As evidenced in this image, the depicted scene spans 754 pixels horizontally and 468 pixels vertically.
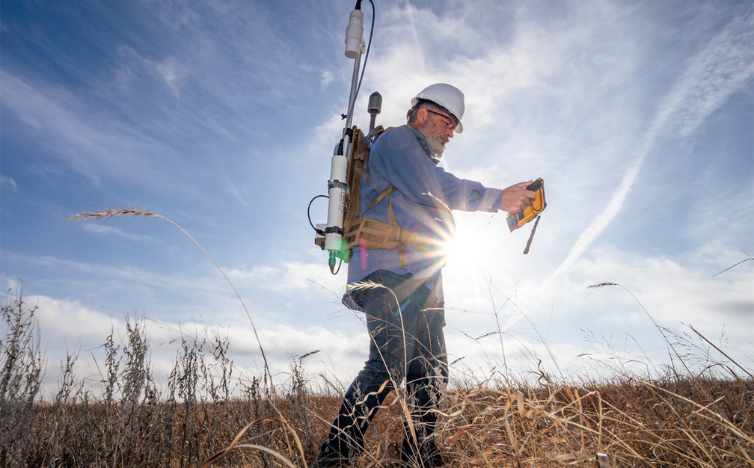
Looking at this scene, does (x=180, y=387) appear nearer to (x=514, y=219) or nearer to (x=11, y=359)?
(x=11, y=359)

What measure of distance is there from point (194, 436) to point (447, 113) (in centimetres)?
303

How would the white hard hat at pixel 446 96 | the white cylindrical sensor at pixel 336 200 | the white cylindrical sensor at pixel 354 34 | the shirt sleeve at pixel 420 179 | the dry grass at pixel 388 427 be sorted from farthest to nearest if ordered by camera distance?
the white cylindrical sensor at pixel 354 34
the white hard hat at pixel 446 96
the white cylindrical sensor at pixel 336 200
the shirt sleeve at pixel 420 179
the dry grass at pixel 388 427

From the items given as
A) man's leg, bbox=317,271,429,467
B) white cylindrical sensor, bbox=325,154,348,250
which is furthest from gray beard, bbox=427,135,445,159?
man's leg, bbox=317,271,429,467

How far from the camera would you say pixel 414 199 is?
2781 millimetres

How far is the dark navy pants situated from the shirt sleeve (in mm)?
595

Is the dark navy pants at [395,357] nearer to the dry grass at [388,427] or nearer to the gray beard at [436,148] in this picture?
the dry grass at [388,427]

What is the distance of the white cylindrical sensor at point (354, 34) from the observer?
4.08m

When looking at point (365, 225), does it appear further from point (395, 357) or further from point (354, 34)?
point (354, 34)

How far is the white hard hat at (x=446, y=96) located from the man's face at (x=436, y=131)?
209 millimetres

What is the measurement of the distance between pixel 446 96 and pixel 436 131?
1.60ft

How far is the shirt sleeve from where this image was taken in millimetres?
2744

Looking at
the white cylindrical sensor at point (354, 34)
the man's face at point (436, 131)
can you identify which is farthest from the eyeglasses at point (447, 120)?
the white cylindrical sensor at point (354, 34)

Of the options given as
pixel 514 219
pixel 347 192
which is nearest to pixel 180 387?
pixel 347 192

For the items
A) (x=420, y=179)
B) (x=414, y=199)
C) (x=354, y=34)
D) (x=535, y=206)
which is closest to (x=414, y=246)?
(x=414, y=199)
